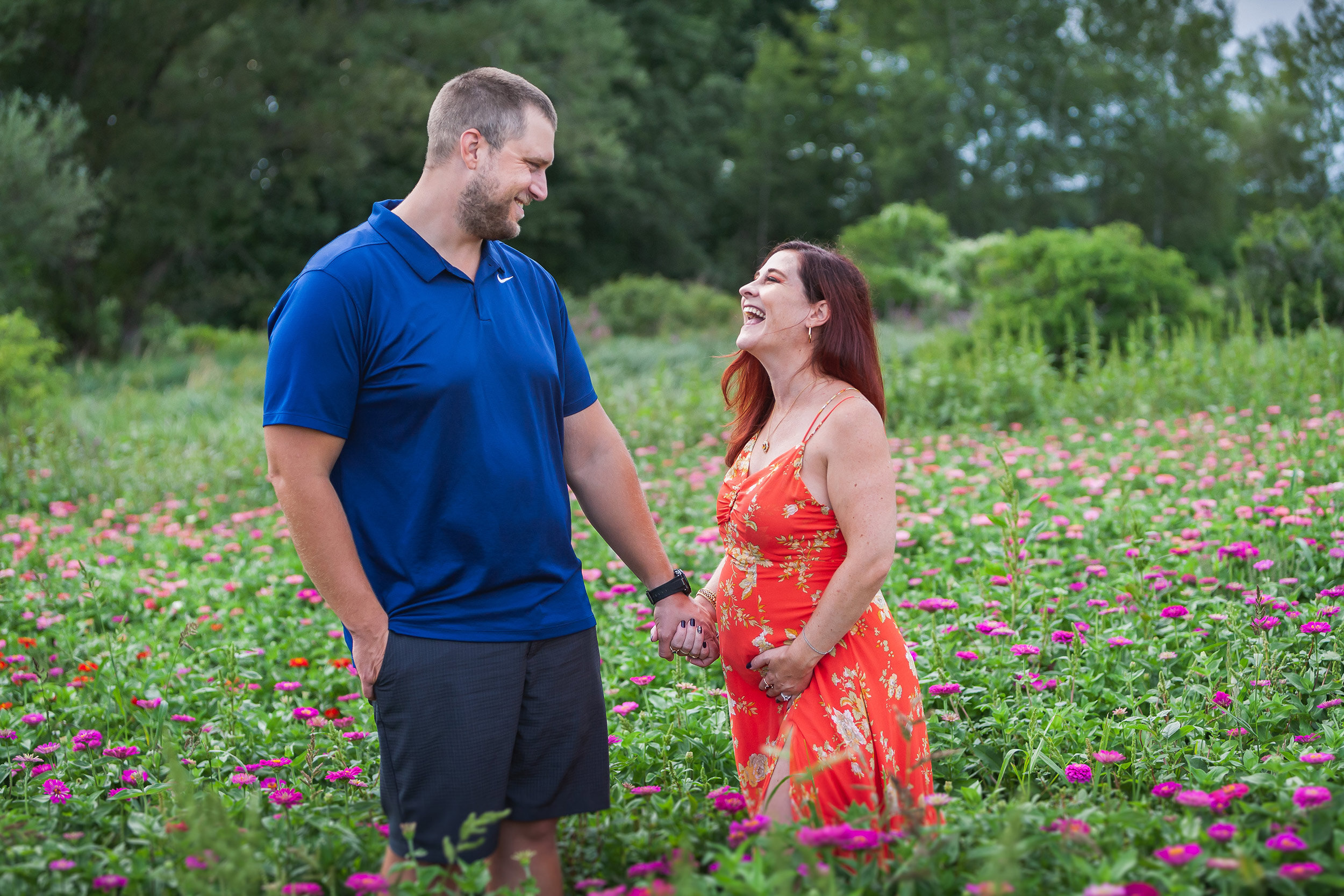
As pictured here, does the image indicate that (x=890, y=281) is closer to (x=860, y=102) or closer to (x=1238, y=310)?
(x=1238, y=310)

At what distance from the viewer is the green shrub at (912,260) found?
17.8 m

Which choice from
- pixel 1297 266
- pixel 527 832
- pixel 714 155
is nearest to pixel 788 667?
pixel 527 832

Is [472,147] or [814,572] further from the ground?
[472,147]

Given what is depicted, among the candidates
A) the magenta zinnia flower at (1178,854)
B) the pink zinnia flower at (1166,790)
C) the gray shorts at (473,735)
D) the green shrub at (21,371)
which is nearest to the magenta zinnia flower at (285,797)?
the gray shorts at (473,735)

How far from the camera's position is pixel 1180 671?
10.6ft

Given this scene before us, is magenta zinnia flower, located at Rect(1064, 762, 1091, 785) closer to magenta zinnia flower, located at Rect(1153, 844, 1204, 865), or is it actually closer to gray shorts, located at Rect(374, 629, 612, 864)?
magenta zinnia flower, located at Rect(1153, 844, 1204, 865)

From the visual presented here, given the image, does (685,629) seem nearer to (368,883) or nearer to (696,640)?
(696,640)

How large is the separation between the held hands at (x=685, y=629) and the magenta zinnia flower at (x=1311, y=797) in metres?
1.28

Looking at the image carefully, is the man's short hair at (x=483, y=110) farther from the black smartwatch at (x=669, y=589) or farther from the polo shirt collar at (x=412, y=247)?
the black smartwatch at (x=669, y=589)

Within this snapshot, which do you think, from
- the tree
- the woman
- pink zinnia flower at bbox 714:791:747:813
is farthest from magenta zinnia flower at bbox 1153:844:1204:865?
the tree

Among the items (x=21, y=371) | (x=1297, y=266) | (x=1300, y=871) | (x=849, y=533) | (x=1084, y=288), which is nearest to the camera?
(x=1300, y=871)

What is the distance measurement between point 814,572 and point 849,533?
162mm

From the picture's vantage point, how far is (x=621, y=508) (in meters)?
2.55

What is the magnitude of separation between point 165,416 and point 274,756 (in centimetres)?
847
